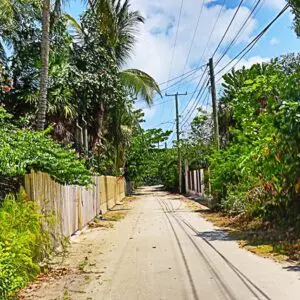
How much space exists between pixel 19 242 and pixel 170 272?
115 inches

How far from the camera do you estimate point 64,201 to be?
12828mm

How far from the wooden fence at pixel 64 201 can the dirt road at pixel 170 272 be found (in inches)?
32.4

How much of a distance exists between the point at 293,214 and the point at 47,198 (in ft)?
22.0

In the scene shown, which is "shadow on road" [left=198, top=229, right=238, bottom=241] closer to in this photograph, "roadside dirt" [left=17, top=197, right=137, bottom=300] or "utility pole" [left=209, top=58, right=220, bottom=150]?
"roadside dirt" [left=17, top=197, right=137, bottom=300]

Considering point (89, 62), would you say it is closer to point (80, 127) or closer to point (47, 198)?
point (80, 127)

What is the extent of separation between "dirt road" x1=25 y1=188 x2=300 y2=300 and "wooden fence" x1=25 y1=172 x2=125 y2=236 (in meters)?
0.82

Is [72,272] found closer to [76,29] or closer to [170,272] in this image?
[170,272]

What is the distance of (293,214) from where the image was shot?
1296 cm

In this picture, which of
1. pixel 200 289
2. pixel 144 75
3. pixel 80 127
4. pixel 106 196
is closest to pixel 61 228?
pixel 200 289

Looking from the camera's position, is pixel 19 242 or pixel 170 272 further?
pixel 170 272

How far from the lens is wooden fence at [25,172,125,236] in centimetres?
943

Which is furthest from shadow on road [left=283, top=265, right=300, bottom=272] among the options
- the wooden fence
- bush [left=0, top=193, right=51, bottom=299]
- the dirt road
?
the wooden fence

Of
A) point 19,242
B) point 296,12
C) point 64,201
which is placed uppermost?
point 296,12

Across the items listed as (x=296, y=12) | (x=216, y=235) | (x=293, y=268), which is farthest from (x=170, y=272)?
(x=296, y=12)
